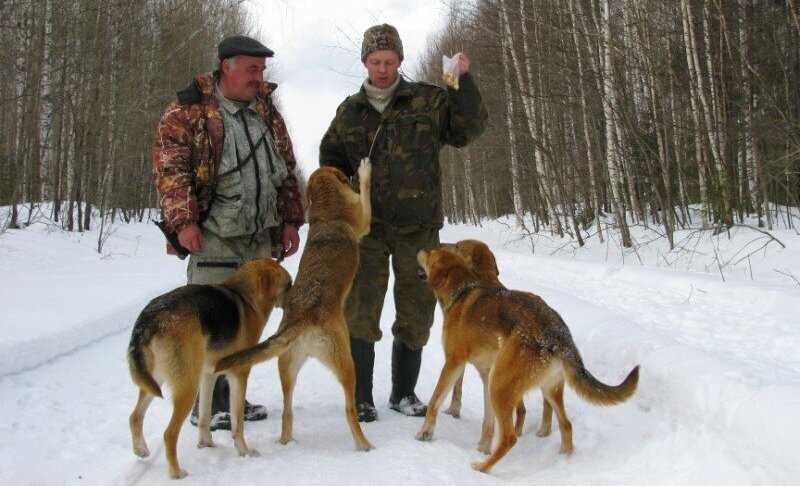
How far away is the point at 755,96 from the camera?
1291cm

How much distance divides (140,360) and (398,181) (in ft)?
6.98

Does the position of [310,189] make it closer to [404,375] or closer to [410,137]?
[410,137]

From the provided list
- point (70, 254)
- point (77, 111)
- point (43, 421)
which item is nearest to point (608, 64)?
point (43, 421)

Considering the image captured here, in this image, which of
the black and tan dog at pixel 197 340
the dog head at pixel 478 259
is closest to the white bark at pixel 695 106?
the dog head at pixel 478 259

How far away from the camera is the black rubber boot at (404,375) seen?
448 centimetres

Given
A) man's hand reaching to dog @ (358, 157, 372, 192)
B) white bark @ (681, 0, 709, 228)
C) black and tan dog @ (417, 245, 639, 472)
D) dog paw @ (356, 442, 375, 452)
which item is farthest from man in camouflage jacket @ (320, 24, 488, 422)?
white bark @ (681, 0, 709, 228)

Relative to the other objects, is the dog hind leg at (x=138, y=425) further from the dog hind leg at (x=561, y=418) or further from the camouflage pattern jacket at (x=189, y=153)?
the dog hind leg at (x=561, y=418)

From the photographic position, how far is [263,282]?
387cm

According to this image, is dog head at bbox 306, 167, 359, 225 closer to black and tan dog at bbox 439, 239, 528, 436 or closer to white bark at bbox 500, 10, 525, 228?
black and tan dog at bbox 439, 239, 528, 436

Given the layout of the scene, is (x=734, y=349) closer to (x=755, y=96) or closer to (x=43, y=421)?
(x=43, y=421)

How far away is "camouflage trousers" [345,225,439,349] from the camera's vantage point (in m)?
4.36

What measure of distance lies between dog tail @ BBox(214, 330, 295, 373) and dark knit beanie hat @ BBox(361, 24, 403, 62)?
2.18 metres

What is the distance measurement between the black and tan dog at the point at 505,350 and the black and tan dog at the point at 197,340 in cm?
116

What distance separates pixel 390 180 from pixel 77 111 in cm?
1641
